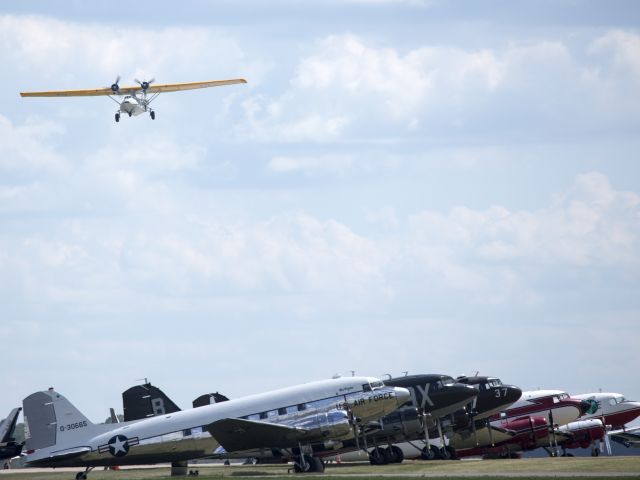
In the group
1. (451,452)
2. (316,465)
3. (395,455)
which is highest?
(316,465)

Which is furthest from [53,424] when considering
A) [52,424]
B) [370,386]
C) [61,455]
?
[370,386]

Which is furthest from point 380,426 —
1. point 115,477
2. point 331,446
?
point 115,477

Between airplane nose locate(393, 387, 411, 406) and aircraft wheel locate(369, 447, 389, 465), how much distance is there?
12.1 feet

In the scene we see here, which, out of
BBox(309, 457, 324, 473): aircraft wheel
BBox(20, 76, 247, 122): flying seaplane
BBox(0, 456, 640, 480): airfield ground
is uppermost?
BBox(20, 76, 247, 122): flying seaplane

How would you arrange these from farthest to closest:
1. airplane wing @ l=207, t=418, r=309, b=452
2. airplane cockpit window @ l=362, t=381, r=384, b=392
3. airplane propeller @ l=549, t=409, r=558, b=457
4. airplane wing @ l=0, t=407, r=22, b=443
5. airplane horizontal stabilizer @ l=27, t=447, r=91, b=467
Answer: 1. airplane wing @ l=0, t=407, r=22, b=443
2. airplane propeller @ l=549, t=409, r=558, b=457
3. airplane cockpit window @ l=362, t=381, r=384, b=392
4. airplane horizontal stabilizer @ l=27, t=447, r=91, b=467
5. airplane wing @ l=207, t=418, r=309, b=452

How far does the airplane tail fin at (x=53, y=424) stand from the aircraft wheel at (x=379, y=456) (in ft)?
45.6

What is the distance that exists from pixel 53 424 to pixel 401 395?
645 inches

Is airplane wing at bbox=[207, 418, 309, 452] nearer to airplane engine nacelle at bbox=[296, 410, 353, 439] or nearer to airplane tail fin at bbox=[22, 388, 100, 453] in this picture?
airplane engine nacelle at bbox=[296, 410, 353, 439]

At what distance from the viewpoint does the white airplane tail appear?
5347 cm

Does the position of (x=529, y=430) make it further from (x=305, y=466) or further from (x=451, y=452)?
(x=305, y=466)

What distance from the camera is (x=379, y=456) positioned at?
57.8 m

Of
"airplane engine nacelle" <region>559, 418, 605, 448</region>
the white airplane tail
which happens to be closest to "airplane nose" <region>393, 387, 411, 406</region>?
the white airplane tail

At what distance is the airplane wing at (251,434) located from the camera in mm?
51062

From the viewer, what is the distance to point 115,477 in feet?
179
